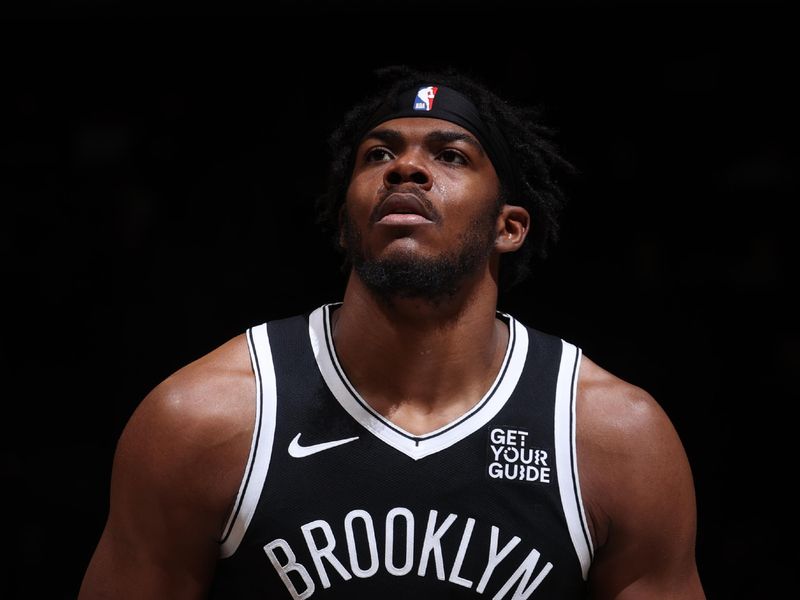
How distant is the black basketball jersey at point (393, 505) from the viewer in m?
2.60

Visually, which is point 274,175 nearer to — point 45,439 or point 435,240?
point 45,439

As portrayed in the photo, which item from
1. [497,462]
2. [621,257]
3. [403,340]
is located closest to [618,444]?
[497,462]

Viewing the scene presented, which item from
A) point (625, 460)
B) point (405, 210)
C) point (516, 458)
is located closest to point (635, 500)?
point (625, 460)

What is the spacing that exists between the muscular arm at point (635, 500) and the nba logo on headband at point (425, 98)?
803mm

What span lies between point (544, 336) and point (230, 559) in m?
0.95

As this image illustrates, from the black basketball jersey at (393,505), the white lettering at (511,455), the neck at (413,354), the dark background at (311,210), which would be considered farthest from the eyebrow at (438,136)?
the dark background at (311,210)

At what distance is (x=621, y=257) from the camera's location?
15.4 feet

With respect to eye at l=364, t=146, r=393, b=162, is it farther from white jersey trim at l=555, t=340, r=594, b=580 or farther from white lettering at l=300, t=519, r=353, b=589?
white lettering at l=300, t=519, r=353, b=589

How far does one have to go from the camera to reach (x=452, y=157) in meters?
2.82

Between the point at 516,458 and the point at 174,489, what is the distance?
78cm

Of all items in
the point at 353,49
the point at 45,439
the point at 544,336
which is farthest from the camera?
the point at 353,49

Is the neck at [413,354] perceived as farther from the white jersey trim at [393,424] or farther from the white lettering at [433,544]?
the white lettering at [433,544]

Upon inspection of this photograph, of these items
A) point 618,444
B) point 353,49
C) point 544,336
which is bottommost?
point 618,444

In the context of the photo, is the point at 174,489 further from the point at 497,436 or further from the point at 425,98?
the point at 425,98
